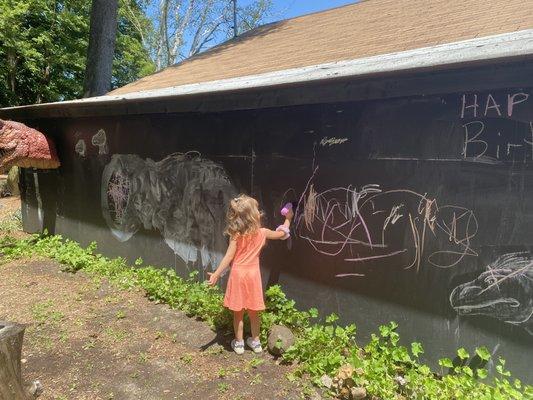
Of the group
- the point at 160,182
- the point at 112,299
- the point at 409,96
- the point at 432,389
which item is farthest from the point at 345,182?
the point at 112,299

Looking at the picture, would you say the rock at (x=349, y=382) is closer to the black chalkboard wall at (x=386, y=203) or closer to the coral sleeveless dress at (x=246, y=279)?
the black chalkboard wall at (x=386, y=203)

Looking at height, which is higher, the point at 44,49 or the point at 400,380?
the point at 44,49

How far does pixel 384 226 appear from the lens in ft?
11.9

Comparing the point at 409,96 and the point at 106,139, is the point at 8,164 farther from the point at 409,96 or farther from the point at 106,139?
the point at 409,96

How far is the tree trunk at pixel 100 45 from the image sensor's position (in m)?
10.8

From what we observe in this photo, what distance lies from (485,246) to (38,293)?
5.58 metres

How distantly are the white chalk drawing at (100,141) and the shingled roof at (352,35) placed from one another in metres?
1.42

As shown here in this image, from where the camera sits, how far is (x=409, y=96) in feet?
11.1

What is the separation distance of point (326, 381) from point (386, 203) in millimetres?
1601

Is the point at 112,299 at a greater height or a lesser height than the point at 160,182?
lesser

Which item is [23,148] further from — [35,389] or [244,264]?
[244,264]

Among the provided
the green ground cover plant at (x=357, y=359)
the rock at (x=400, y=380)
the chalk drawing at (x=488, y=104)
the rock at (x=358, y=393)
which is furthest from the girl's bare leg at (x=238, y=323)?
the chalk drawing at (x=488, y=104)

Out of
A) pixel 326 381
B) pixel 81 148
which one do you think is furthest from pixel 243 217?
pixel 81 148

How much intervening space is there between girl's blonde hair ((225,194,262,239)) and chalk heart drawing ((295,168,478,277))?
60 centimetres
